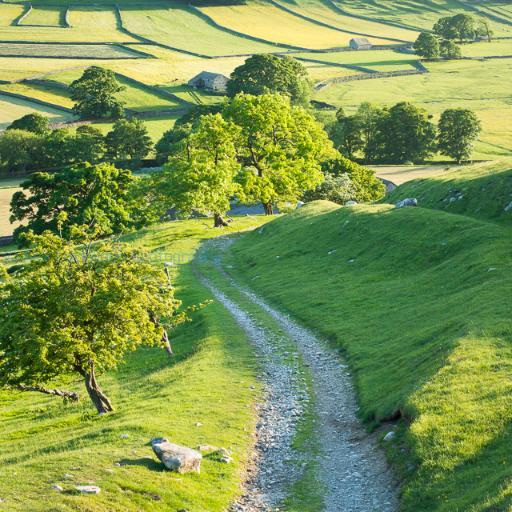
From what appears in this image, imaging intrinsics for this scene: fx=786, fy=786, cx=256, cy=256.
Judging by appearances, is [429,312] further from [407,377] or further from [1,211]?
[1,211]

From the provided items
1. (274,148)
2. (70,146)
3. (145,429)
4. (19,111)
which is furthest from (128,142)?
(145,429)

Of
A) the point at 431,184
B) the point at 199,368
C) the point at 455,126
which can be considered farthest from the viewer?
the point at 455,126

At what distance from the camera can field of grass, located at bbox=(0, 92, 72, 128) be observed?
18300cm

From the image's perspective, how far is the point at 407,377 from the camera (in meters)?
34.5

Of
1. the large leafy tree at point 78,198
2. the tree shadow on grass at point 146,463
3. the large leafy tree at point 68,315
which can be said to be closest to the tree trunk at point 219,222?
the large leafy tree at point 78,198

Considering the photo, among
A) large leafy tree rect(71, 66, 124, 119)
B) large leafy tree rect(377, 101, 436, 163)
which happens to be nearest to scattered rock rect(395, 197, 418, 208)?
large leafy tree rect(377, 101, 436, 163)

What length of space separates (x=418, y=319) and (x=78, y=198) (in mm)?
71896

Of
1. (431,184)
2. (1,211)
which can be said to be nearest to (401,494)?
(431,184)

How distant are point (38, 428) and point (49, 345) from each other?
21.0 feet

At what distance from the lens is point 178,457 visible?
2783 centimetres

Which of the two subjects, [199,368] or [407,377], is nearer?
[407,377]

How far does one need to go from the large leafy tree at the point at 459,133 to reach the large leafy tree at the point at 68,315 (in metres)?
122

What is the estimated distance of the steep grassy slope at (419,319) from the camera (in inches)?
1026

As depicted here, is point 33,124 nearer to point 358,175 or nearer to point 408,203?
point 358,175
